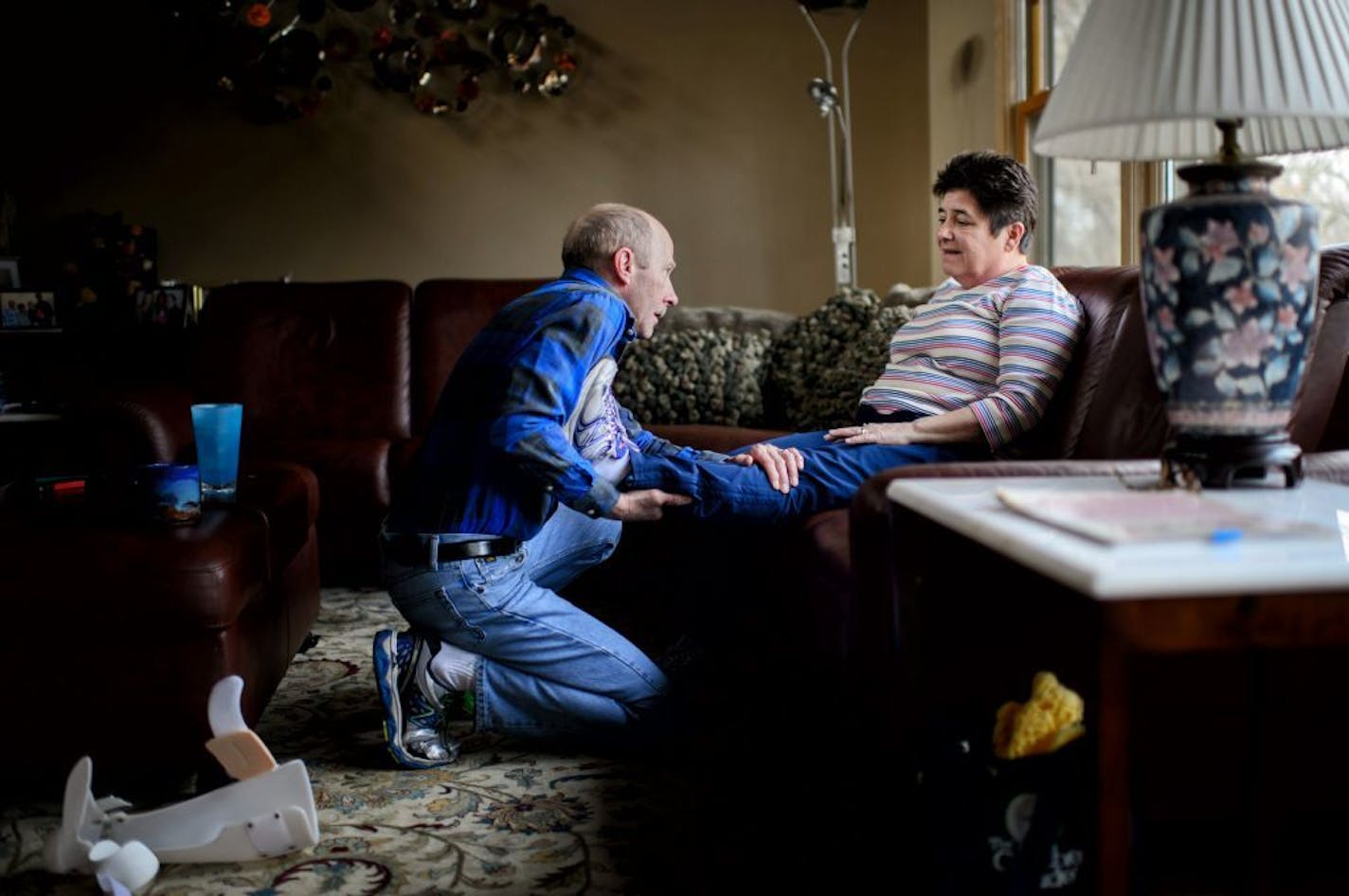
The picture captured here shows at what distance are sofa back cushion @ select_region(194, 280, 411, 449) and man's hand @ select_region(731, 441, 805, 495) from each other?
187 cm

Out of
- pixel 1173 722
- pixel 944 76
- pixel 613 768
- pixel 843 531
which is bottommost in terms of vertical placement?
pixel 613 768

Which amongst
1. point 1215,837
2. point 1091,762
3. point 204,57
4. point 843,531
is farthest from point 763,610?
point 204,57

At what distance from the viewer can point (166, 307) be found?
4.46m

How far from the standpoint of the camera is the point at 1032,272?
219 centimetres

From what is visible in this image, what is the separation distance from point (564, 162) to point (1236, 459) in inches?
162

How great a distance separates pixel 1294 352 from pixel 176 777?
1691 mm

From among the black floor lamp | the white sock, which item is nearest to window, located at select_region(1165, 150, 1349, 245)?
the black floor lamp

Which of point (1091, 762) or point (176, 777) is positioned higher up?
point (1091, 762)

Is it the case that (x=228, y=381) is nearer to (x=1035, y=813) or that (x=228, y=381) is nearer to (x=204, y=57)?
(x=204, y=57)

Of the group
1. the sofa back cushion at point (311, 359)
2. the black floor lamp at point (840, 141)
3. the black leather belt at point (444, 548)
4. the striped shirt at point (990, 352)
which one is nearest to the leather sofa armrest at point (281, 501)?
the black leather belt at point (444, 548)

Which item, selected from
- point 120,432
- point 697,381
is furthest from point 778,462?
point 120,432

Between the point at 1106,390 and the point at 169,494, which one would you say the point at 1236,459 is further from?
the point at 169,494

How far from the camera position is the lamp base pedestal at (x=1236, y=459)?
1233mm

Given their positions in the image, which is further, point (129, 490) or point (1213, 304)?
point (129, 490)
